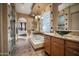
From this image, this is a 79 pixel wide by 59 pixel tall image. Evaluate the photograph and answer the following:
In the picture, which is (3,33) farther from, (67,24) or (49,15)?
(67,24)

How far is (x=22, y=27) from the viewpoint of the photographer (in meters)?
2.56

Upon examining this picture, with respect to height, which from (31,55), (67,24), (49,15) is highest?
(49,15)

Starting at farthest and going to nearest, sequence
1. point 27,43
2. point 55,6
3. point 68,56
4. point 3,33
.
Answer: point 27,43, point 55,6, point 3,33, point 68,56

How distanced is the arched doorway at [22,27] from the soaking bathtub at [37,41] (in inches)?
11.2

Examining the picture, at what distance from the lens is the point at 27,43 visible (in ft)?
9.30

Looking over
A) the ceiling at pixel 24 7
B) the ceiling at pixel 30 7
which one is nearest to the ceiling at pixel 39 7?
the ceiling at pixel 30 7

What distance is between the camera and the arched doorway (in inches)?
100

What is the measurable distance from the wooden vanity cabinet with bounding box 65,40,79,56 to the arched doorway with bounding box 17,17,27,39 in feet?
3.17

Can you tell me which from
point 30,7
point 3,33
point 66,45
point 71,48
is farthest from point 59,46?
point 3,33

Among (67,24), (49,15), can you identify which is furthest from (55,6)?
(67,24)

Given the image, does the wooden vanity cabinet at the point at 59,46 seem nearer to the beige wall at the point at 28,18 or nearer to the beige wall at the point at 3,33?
the beige wall at the point at 28,18

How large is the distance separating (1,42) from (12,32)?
0.39 meters

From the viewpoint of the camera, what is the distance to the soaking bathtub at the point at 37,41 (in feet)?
9.23

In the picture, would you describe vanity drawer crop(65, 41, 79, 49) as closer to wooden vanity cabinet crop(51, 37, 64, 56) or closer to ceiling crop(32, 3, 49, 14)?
wooden vanity cabinet crop(51, 37, 64, 56)
